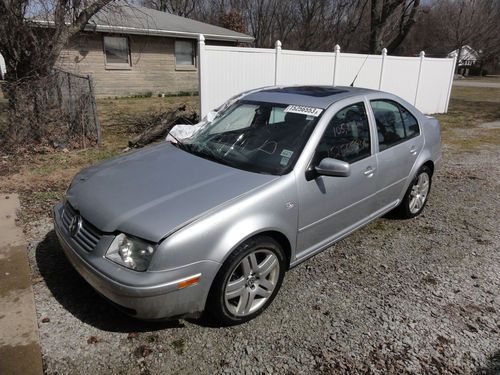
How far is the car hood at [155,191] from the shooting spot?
7.83ft

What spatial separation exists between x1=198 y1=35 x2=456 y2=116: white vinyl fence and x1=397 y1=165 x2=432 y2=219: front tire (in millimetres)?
4595

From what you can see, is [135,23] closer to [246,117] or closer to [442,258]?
[246,117]

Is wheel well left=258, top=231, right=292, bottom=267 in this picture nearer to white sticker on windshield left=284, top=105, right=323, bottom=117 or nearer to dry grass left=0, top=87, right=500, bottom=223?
white sticker on windshield left=284, top=105, right=323, bottom=117

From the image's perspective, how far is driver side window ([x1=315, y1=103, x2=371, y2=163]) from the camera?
3145mm

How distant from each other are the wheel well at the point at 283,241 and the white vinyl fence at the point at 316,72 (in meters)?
5.69

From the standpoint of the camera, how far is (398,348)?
2.58 meters

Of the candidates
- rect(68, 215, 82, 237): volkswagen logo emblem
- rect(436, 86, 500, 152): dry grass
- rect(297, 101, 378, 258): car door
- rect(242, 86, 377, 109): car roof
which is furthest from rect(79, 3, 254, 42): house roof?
rect(68, 215, 82, 237): volkswagen logo emblem

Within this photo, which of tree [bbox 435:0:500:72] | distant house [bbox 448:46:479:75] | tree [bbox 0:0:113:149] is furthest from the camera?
distant house [bbox 448:46:479:75]

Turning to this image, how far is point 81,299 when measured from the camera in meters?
2.97

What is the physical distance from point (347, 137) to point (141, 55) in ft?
52.8

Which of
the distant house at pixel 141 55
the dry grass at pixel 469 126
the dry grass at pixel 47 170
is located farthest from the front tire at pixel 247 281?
the distant house at pixel 141 55

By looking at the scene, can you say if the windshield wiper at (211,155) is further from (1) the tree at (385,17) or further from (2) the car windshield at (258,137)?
(1) the tree at (385,17)

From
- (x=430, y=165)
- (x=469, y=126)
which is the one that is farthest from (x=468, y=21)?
(x=430, y=165)

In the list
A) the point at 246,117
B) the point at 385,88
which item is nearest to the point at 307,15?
the point at 385,88
